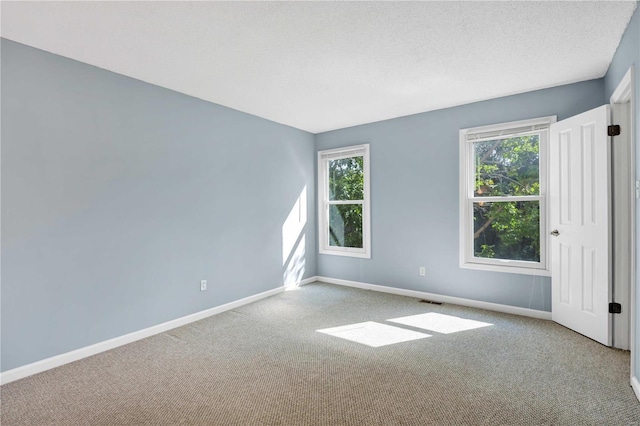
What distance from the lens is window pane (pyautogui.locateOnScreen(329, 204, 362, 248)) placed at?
5031 mm

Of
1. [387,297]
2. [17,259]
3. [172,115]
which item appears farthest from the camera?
[387,297]

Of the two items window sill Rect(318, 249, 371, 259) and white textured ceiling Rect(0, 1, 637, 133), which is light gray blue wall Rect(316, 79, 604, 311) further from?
white textured ceiling Rect(0, 1, 637, 133)

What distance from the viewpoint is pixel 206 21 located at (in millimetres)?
2184

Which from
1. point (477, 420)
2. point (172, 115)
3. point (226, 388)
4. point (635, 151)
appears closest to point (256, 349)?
point (226, 388)

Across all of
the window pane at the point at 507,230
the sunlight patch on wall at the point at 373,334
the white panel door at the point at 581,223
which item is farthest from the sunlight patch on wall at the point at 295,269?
the white panel door at the point at 581,223

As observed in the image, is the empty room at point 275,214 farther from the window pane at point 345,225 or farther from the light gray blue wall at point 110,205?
the window pane at point 345,225

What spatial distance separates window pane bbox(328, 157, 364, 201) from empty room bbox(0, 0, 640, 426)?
0.52m

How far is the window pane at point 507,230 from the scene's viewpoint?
365 centimetres

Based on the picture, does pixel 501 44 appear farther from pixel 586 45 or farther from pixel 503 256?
pixel 503 256

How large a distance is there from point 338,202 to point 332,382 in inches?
128

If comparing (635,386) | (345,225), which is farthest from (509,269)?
(345,225)

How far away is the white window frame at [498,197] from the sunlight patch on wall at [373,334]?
1398 mm

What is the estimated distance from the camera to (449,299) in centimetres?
412

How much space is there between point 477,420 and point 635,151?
2.07 metres
